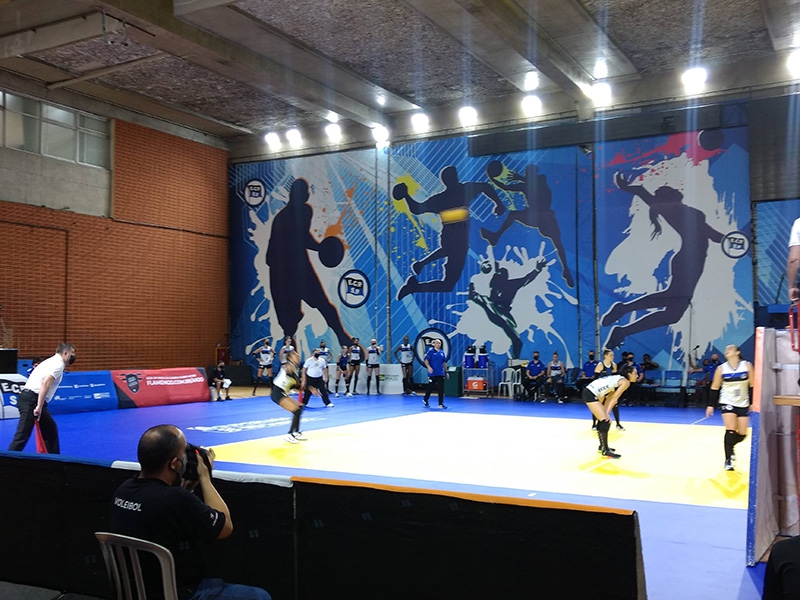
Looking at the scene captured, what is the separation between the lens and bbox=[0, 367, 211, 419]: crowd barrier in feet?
59.3

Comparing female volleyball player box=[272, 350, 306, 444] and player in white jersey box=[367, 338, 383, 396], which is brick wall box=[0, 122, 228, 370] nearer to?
player in white jersey box=[367, 338, 383, 396]

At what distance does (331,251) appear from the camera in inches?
1149

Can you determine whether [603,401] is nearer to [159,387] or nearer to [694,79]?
[159,387]

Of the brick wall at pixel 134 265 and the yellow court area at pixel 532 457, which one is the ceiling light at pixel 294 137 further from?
the yellow court area at pixel 532 457

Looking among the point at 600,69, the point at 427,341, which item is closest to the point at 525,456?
the point at 427,341

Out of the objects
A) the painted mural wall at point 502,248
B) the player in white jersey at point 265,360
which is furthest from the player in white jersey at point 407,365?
the player in white jersey at point 265,360

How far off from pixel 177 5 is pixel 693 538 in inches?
684

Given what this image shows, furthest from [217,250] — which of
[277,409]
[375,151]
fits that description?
[277,409]

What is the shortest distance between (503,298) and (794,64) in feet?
37.1

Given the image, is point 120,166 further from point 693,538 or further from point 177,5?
point 693,538

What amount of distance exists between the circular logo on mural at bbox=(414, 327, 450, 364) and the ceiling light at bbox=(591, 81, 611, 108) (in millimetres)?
9602

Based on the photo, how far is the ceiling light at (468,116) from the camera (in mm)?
26500

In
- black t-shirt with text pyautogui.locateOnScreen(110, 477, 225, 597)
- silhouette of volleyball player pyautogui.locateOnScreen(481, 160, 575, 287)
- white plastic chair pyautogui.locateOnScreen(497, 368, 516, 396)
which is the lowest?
white plastic chair pyautogui.locateOnScreen(497, 368, 516, 396)

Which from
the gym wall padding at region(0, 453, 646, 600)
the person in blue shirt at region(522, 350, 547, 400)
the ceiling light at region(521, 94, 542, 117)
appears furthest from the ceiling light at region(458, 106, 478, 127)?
the gym wall padding at region(0, 453, 646, 600)
